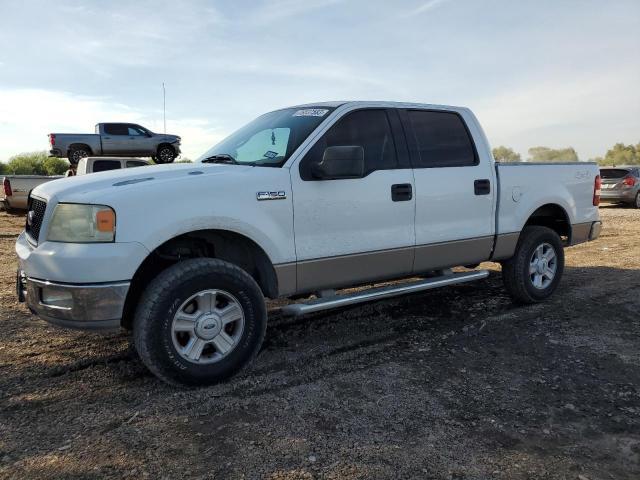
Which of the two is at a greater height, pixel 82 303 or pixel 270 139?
pixel 270 139

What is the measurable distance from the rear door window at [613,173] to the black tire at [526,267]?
1426 cm

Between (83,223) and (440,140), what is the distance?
321 centimetres

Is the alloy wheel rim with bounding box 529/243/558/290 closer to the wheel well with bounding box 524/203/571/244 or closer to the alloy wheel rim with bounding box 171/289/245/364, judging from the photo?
the wheel well with bounding box 524/203/571/244

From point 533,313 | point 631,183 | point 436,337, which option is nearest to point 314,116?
point 436,337

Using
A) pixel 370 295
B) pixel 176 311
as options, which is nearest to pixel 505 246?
pixel 370 295

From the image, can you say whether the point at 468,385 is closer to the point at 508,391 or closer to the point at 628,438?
the point at 508,391

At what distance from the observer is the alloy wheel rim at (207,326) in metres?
3.50

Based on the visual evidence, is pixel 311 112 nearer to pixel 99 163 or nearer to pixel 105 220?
pixel 105 220

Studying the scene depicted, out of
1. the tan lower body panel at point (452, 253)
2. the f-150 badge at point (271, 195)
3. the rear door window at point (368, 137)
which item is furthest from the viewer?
the tan lower body panel at point (452, 253)

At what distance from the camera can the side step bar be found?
392 centimetres

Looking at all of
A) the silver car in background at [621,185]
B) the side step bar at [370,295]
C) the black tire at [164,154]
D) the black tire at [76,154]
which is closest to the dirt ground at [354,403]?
the side step bar at [370,295]

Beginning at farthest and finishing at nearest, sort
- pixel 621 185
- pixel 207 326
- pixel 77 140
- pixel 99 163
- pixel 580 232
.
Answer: pixel 621 185
pixel 77 140
pixel 99 163
pixel 580 232
pixel 207 326

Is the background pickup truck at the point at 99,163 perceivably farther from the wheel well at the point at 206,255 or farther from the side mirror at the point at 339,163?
the side mirror at the point at 339,163

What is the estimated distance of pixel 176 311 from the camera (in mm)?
3418
